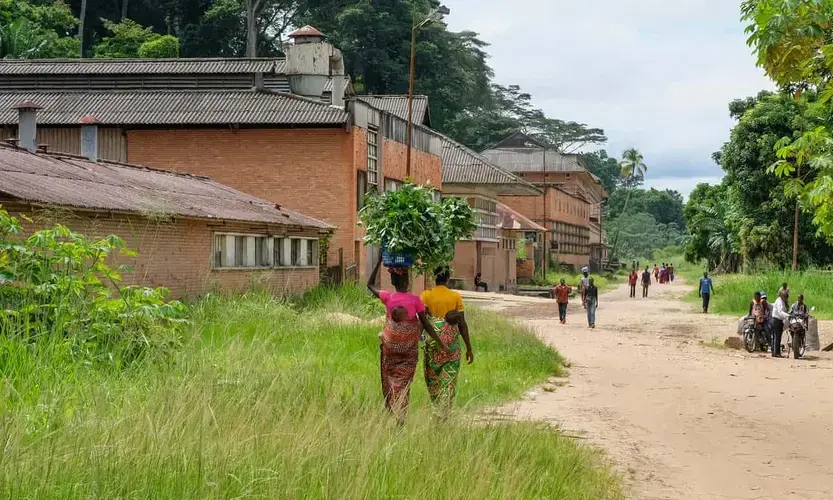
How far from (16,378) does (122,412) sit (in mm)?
1494

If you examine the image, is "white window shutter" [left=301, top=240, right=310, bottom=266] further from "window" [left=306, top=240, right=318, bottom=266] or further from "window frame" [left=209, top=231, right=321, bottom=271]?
"window" [left=306, top=240, right=318, bottom=266]

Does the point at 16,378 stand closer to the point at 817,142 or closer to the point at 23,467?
the point at 23,467

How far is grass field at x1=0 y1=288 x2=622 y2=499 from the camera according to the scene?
671cm

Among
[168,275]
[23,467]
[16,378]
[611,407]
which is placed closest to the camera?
[23,467]

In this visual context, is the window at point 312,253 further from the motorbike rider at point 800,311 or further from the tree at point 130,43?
the tree at point 130,43

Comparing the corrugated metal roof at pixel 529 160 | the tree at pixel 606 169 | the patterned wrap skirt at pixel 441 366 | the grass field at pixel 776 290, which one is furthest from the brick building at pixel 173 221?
the tree at pixel 606 169

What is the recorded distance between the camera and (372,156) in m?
38.4

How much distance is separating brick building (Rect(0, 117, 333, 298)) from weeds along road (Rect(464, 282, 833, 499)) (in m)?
7.68

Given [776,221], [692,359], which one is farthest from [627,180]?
[692,359]

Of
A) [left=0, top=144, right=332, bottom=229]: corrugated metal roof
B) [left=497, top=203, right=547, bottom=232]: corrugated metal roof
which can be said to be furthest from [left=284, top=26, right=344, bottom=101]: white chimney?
[left=497, top=203, right=547, bottom=232]: corrugated metal roof

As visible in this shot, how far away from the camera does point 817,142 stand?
1650cm

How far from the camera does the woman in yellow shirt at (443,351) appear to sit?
441 inches

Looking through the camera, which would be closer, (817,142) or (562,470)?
(562,470)

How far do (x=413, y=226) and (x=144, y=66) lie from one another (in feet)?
104
